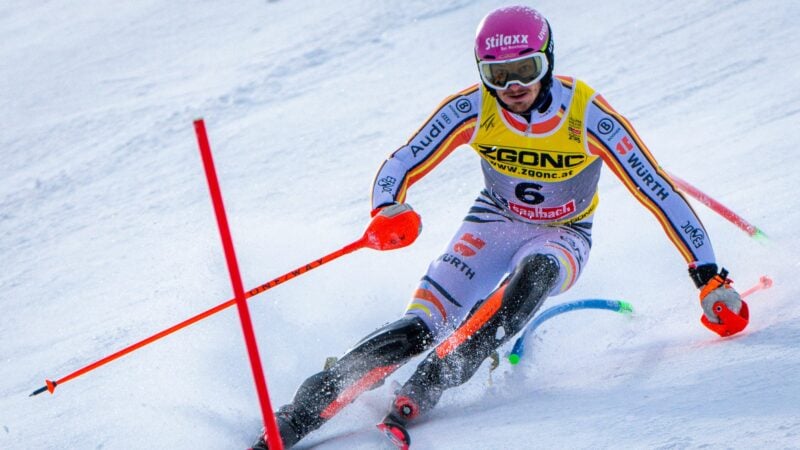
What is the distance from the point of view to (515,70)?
3.57 meters

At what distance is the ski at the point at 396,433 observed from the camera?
3014 millimetres

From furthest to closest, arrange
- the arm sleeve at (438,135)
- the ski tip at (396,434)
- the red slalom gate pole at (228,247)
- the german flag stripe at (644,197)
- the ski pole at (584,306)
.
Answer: the ski pole at (584,306) → the arm sleeve at (438,135) → the german flag stripe at (644,197) → the ski tip at (396,434) → the red slalom gate pole at (228,247)

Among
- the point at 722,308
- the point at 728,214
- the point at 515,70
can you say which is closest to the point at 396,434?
the point at 722,308

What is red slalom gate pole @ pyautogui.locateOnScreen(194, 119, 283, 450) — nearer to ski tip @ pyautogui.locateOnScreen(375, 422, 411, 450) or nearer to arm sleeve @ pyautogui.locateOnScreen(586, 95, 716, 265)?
ski tip @ pyautogui.locateOnScreen(375, 422, 411, 450)

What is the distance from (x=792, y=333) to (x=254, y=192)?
5.59 metres

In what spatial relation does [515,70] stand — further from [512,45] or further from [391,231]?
[391,231]

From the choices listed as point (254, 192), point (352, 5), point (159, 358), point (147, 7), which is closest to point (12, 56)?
point (147, 7)

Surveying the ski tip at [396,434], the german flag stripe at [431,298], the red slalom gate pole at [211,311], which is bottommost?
the ski tip at [396,434]

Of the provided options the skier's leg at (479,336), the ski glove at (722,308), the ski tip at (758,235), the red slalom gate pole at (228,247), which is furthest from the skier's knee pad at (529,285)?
the ski tip at (758,235)

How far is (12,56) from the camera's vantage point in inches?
556

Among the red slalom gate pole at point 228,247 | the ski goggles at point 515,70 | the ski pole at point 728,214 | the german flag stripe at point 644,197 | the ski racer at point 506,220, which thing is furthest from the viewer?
the ski pole at point 728,214

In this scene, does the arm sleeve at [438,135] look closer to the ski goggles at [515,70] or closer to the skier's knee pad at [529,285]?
the ski goggles at [515,70]

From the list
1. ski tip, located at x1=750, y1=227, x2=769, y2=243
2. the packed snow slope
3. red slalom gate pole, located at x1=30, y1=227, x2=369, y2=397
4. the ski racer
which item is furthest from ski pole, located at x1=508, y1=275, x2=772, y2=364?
red slalom gate pole, located at x1=30, y1=227, x2=369, y2=397

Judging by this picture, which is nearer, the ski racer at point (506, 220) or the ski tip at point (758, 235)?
the ski racer at point (506, 220)
